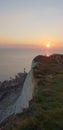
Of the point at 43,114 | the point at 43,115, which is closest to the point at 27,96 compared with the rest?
the point at 43,114

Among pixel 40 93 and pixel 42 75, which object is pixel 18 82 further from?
pixel 40 93

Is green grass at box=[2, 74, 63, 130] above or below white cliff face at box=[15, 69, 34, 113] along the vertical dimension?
above

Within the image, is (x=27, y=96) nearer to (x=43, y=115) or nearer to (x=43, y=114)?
(x=43, y=114)

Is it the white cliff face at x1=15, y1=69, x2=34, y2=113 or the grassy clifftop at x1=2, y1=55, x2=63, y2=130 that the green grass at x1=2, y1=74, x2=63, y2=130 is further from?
the white cliff face at x1=15, y1=69, x2=34, y2=113

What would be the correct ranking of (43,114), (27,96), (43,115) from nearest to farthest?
1. (43,115)
2. (43,114)
3. (27,96)

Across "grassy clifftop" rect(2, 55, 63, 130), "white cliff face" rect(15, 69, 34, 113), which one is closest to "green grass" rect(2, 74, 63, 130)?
"grassy clifftop" rect(2, 55, 63, 130)

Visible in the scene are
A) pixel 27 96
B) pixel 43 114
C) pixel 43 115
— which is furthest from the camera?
pixel 27 96

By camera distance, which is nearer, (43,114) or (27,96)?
(43,114)

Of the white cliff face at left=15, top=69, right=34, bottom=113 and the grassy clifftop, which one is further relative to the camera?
the white cliff face at left=15, top=69, right=34, bottom=113

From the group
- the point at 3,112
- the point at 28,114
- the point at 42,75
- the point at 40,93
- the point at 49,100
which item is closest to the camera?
the point at 28,114

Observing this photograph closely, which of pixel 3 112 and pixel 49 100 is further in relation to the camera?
pixel 3 112

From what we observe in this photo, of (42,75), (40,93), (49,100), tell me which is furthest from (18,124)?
(42,75)
